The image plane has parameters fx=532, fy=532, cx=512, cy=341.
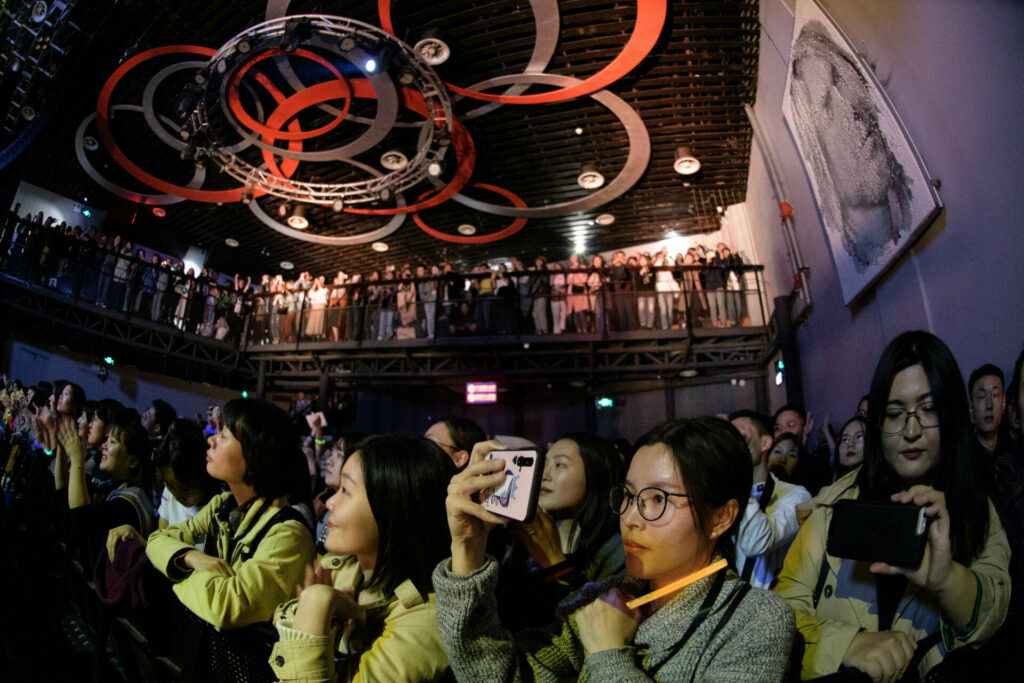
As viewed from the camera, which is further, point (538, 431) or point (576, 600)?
point (538, 431)

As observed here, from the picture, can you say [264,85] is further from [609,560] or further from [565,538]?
[609,560]

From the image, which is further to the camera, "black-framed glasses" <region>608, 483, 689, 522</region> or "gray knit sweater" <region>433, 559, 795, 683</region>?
"black-framed glasses" <region>608, 483, 689, 522</region>

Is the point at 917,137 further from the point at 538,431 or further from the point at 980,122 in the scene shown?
the point at 538,431

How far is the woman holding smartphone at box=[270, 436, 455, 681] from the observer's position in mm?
1175

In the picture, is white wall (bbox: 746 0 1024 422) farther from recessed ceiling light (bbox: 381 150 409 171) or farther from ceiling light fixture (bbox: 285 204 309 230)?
ceiling light fixture (bbox: 285 204 309 230)

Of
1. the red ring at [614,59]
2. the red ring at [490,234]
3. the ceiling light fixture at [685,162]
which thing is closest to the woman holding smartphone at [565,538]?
the red ring at [614,59]

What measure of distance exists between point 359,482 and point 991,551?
1.64 meters

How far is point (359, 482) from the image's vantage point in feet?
4.99

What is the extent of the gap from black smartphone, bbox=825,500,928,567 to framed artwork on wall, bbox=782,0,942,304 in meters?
3.57

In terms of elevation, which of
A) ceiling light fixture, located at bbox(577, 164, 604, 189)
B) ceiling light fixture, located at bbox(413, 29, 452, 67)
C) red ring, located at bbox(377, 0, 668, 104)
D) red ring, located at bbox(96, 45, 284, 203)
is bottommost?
ceiling light fixture, located at bbox(577, 164, 604, 189)

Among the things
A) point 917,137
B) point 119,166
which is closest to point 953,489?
point 917,137

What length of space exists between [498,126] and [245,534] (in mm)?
8261

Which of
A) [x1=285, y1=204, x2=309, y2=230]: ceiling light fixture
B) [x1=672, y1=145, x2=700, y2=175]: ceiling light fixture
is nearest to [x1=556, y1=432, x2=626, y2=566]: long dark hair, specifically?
[x1=672, y1=145, x2=700, y2=175]: ceiling light fixture

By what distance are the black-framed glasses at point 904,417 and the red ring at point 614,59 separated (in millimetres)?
6602
